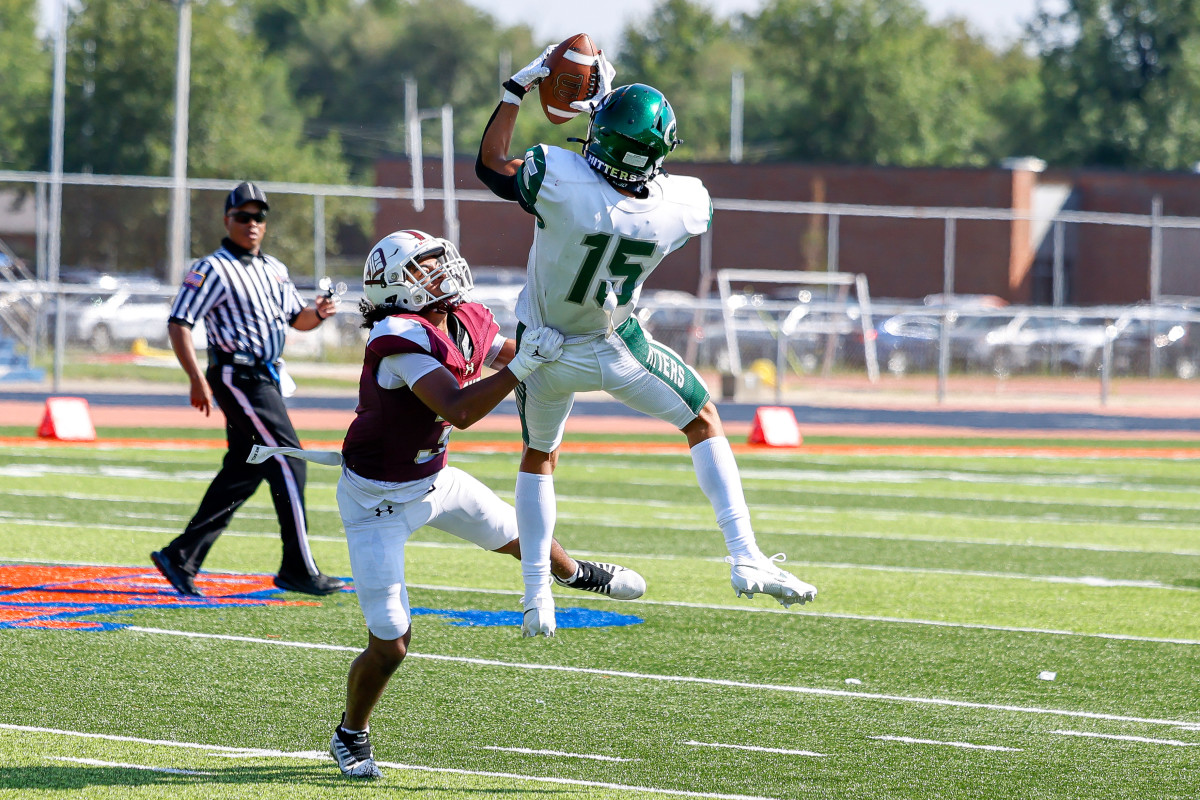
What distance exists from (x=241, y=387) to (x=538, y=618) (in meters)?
2.71

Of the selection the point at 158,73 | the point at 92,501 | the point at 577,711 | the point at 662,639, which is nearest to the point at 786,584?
the point at 577,711

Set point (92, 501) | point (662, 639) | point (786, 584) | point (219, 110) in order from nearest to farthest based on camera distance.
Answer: point (786, 584), point (662, 639), point (92, 501), point (219, 110)

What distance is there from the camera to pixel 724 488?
5352mm

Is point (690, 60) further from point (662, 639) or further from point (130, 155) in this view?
point (662, 639)

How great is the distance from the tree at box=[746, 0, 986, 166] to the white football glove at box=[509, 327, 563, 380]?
4905cm

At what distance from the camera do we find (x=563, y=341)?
4.89 m

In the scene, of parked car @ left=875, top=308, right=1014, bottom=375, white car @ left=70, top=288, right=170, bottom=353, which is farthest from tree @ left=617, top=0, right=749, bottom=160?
white car @ left=70, top=288, right=170, bottom=353

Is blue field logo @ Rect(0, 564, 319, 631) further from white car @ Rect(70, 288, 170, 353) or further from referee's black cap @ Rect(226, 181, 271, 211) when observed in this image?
white car @ Rect(70, 288, 170, 353)

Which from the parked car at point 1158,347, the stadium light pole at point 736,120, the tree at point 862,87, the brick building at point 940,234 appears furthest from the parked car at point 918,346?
the stadium light pole at point 736,120

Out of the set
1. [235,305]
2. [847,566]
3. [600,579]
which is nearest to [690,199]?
[600,579]

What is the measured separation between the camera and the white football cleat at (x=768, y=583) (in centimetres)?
514

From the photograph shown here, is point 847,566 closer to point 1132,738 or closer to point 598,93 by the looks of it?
point 1132,738

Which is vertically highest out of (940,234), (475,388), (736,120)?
(736,120)

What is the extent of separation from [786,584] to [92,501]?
7233 millimetres
